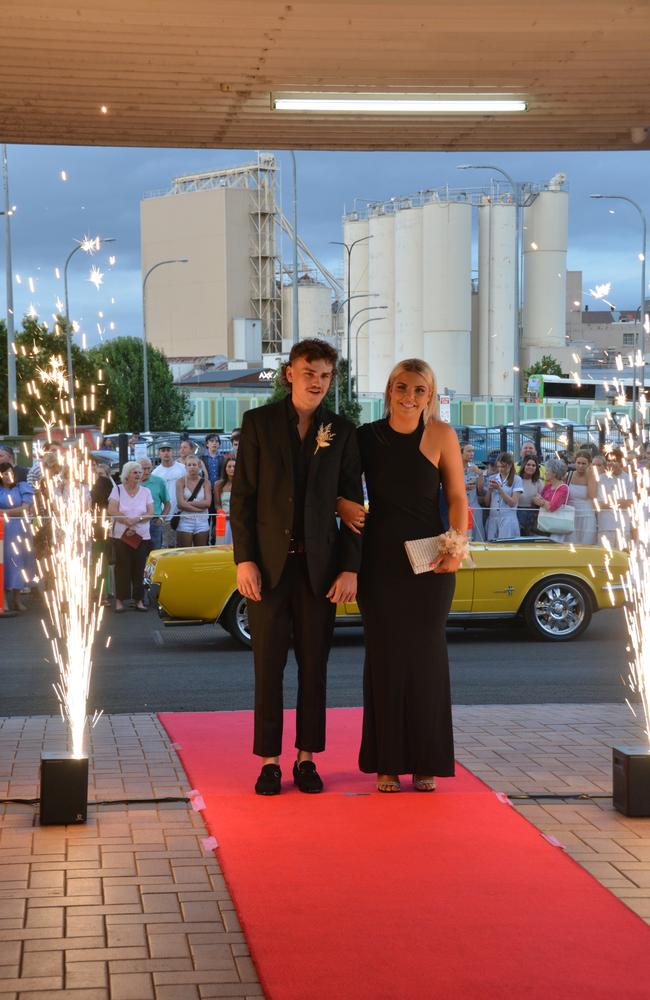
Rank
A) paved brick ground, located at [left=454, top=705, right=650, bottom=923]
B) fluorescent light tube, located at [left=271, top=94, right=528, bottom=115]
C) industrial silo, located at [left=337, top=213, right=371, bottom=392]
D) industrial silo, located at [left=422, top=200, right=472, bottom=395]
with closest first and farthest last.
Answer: paved brick ground, located at [left=454, top=705, right=650, bottom=923] → fluorescent light tube, located at [left=271, top=94, right=528, bottom=115] → industrial silo, located at [left=422, top=200, right=472, bottom=395] → industrial silo, located at [left=337, top=213, right=371, bottom=392]

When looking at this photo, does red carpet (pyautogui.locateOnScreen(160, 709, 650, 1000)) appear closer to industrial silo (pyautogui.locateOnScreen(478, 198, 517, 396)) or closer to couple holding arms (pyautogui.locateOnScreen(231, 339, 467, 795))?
couple holding arms (pyautogui.locateOnScreen(231, 339, 467, 795))

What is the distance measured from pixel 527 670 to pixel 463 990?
311 inches

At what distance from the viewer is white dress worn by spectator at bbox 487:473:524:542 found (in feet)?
56.4

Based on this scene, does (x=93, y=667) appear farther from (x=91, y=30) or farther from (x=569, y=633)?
(x=91, y=30)

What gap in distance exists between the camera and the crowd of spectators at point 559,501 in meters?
16.7

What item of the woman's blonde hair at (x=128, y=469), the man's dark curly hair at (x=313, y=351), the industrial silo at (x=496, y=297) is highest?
the industrial silo at (x=496, y=297)

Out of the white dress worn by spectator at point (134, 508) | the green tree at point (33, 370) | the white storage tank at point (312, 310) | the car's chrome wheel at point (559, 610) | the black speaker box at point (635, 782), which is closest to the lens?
the black speaker box at point (635, 782)

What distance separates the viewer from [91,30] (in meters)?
6.61

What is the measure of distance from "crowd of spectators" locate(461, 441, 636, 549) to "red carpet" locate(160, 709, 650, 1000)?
10300 millimetres

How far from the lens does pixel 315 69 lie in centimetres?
732

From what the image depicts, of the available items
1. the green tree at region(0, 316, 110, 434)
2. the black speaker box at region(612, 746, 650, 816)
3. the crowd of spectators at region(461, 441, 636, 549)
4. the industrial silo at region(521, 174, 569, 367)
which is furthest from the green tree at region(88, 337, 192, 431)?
the black speaker box at region(612, 746, 650, 816)

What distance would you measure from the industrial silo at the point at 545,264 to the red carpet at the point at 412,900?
89703mm

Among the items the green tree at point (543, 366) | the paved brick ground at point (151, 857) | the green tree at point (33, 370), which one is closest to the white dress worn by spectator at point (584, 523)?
the paved brick ground at point (151, 857)

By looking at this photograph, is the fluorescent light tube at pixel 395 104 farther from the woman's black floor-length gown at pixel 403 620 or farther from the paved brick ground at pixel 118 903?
the paved brick ground at pixel 118 903
